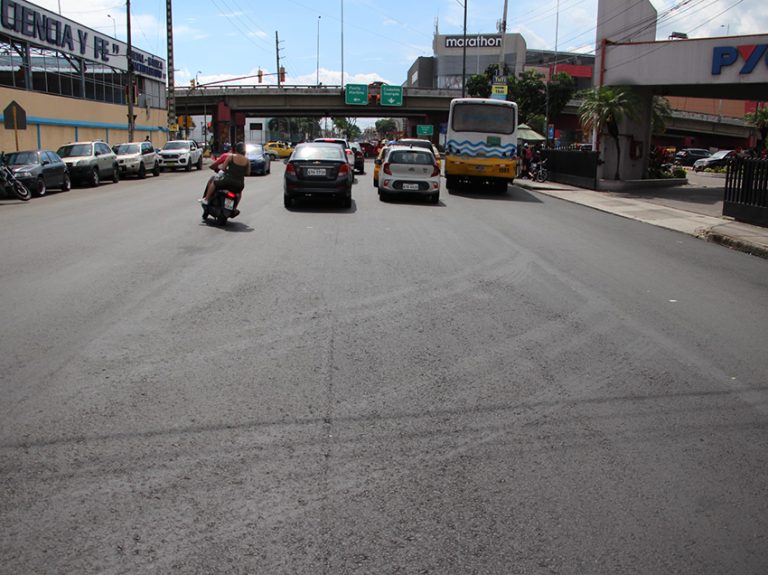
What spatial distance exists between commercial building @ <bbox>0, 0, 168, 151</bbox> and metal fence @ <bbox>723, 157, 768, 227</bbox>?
23522mm

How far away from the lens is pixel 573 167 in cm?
3325

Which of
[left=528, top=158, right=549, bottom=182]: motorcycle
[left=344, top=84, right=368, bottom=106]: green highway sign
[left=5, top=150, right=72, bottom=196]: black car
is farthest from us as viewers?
[left=344, top=84, right=368, bottom=106]: green highway sign

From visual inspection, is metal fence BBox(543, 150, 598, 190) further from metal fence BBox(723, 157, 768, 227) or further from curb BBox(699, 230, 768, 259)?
curb BBox(699, 230, 768, 259)

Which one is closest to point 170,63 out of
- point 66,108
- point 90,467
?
point 66,108

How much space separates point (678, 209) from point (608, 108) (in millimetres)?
8523

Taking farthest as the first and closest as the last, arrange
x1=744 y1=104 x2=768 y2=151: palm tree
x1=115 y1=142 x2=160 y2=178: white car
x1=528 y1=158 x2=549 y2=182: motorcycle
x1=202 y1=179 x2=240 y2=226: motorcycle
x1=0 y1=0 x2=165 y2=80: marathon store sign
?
x1=744 y1=104 x2=768 y2=151: palm tree < x1=0 y1=0 x2=165 y2=80: marathon store sign < x1=528 y1=158 x2=549 y2=182: motorcycle < x1=115 y1=142 x2=160 y2=178: white car < x1=202 y1=179 x2=240 y2=226: motorcycle

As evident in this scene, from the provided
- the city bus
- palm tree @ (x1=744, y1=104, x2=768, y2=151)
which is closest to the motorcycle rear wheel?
the city bus

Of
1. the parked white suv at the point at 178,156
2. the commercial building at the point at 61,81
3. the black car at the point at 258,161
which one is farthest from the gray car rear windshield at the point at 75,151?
the parked white suv at the point at 178,156

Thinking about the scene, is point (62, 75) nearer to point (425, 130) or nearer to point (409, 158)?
point (409, 158)

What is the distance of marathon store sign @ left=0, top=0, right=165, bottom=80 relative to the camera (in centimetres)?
3725

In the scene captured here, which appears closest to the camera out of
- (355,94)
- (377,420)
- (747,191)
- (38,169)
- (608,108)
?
(377,420)

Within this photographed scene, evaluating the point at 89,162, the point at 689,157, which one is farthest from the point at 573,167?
the point at 689,157

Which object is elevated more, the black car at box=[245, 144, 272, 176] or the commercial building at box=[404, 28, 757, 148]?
the commercial building at box=[404, 28, 757, 148]

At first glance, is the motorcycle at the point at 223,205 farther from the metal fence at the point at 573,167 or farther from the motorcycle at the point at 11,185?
the metal fence at the point at 573,167
